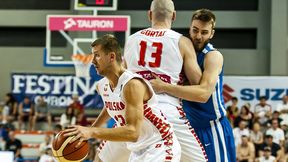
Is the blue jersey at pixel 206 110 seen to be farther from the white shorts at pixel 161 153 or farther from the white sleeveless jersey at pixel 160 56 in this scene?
the white shorts at pixel 161 153

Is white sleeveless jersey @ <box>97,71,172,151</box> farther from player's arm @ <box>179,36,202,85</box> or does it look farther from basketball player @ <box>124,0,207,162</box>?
player's arm @ <box>179,36,202,85</box>

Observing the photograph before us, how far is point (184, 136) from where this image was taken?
213 inches

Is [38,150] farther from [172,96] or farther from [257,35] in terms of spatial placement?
[172,96]

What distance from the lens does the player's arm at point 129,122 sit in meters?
4.40

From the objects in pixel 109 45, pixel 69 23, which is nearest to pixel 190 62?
pixel 109 45

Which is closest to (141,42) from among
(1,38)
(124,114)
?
(124,114)

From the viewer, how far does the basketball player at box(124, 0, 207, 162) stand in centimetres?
535

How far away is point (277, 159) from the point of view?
49.3 feet

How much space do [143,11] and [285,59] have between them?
5064 millimetres

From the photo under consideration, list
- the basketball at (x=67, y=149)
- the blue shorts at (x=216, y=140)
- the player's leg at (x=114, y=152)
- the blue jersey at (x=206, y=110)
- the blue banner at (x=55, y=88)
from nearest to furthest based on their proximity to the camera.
Answer: the basketball at (x=67, y=149), the player's leg at (x=114, y=152), the blue jersey at (x=206, y=110), the blue shorts at (x=216, y=140), the blue banner at (x=55, y=88)

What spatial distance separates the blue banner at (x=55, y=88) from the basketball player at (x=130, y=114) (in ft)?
46.6

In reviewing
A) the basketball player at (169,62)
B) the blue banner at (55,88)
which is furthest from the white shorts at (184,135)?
the blue banner at (55,88)

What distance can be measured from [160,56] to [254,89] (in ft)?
45.4

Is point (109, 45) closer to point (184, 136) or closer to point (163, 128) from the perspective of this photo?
point (163, 128)
